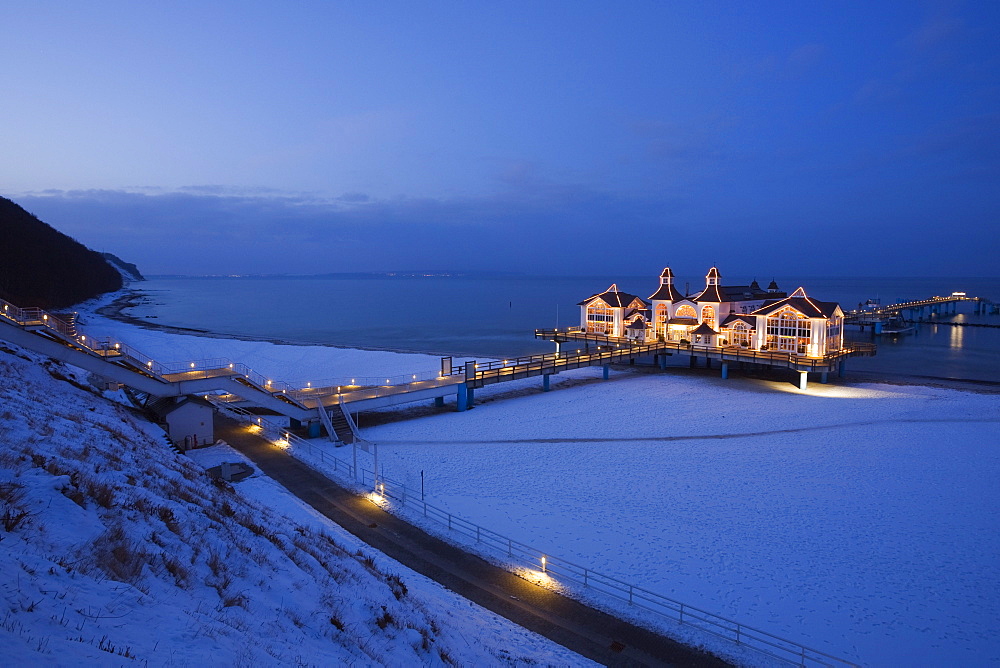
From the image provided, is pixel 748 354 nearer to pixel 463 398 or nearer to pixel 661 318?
pixel 661 318

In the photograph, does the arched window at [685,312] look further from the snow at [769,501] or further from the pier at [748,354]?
the snow at [769,501]

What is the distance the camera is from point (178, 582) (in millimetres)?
7766

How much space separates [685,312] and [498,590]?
40097 mm

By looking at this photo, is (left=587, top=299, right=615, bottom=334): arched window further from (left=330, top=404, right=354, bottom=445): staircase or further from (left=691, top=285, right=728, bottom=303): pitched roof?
(left=330, top=404, right=354, bottom=445): staircase

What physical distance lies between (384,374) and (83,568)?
3707 centimetres

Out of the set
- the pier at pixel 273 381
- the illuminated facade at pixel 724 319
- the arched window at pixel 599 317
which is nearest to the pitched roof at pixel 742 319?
the illuminated facade at pixel 724 319

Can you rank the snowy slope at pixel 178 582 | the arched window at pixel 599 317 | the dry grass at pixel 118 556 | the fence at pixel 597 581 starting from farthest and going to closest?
1. the arched window at pixel 599 317
2. the fence at pixel 597 581
3. the dry grass at pixel 118 556
4. the snowy slope at pixel 178 582

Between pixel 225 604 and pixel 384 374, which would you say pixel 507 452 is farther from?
pixel 384 374

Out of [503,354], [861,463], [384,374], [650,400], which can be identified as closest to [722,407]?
[650,400]

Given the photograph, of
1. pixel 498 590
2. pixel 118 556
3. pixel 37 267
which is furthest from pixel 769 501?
pixel 37 267

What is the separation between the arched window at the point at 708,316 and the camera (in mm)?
46406

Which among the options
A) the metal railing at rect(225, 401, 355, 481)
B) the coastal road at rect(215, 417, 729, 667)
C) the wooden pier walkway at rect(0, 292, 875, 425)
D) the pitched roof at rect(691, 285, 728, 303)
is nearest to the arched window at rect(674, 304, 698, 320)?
the pitched roof at rect(691, 285, 728, 303)

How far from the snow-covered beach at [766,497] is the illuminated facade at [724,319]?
18.4 ft

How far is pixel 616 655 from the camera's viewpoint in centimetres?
1080
